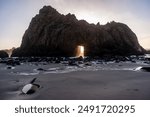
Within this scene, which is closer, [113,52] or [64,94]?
[64,94]

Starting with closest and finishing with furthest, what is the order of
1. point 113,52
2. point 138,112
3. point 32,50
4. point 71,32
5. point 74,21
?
point 138,112, point 113,52, point 32,50, point 71,32, point 74,21

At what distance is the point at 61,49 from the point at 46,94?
80.2 m

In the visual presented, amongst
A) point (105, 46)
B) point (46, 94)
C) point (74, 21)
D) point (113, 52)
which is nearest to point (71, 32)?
point (74, 21)

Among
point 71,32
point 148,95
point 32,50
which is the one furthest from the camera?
point 71,32

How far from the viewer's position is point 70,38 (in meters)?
93.8

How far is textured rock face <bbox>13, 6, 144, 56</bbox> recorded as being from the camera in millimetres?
88000

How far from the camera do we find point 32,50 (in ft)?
291

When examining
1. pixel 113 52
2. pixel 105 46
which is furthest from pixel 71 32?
pixel 113 52

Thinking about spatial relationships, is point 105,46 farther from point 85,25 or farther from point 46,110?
point 46,110

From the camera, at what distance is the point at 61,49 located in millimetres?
89500

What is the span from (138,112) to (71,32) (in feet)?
295

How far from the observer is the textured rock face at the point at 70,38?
289 feet

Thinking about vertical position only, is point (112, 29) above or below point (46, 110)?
above

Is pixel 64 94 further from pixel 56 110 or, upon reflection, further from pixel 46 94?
pixel 56 110
